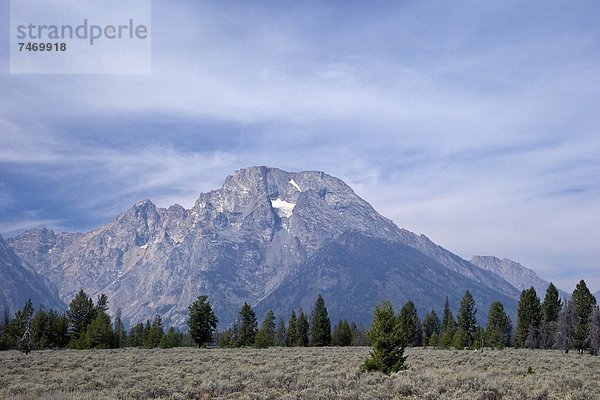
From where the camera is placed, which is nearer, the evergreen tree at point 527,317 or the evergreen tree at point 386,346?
the evergreen tree at point 386,346

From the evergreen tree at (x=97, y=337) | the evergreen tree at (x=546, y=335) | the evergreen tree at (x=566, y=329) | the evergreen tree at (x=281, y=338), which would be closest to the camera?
the evergreen tree at (x=566, y=329)

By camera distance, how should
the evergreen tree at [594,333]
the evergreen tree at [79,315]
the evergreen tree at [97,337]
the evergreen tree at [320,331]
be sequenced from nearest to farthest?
the evergreen tree at [594,333] < the evergreen tree at [97,337] < the evergreen tree at [79,315] < the evergreen tree at [320,331]

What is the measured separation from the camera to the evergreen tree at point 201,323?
239 feet

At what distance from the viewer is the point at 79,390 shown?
1995cm

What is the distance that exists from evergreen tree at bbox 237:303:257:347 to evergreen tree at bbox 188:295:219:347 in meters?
7.06

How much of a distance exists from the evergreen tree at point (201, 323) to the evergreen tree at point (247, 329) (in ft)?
23.2

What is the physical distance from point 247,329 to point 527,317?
5114 centimetres

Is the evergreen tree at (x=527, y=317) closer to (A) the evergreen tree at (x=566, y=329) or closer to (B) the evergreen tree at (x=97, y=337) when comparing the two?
(A) the evergreen tree at (x=566, y=329)

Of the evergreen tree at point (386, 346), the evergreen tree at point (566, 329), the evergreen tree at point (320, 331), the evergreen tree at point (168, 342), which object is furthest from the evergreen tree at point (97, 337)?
the evergreen tree at point (566, 329)

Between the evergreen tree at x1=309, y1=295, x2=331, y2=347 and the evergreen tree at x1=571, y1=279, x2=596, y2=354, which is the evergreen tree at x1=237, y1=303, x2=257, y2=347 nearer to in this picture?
the evergreen tree at x1=309, y1=295, x2=331, y2=347

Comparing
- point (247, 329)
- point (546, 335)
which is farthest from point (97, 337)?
point (546, 335)

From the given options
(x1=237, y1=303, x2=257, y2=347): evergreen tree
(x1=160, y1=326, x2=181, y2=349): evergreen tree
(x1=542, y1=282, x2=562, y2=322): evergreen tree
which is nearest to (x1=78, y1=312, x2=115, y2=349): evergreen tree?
(x1=160, y1=326, x2=181, y2=349): evergreen tree

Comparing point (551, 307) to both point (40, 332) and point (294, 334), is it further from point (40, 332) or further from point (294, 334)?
point (40, 332)

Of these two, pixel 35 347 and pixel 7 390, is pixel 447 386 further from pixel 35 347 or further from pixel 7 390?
pixel 35 347
